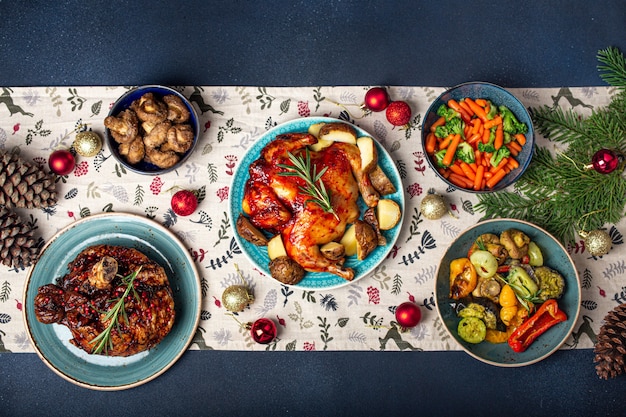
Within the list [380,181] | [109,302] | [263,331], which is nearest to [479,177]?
[380,181]

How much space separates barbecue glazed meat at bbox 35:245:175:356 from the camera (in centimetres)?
215

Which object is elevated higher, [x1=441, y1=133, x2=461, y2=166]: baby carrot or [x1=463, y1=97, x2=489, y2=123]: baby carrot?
[x1=463, y1=97, x2=489, y2=123]: baby carrot

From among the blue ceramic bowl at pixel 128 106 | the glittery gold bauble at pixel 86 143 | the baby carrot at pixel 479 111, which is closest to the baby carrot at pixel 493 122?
the baby carrot at pixel 479 111

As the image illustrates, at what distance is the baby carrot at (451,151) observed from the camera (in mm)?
2297

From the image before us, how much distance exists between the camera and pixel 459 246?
2312mm

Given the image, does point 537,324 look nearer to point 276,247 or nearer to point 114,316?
point 276,247

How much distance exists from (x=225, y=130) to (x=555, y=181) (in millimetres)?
1462

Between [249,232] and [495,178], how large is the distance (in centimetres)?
105

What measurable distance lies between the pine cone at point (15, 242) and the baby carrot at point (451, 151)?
177 cm

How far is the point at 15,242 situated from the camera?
7.45 feet

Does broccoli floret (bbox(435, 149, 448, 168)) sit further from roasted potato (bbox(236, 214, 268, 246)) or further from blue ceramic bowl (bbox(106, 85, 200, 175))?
blue ceramic bowl (bbox(106, 85, 200, 175))

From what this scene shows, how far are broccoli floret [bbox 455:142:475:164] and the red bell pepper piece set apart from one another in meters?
0.67

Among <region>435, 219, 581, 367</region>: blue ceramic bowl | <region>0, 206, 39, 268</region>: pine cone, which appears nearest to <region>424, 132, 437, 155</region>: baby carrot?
<region>435, 219, 581, 367</region>: blue ceramic bowl

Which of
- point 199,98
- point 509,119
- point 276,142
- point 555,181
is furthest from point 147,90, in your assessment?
point 555,181
